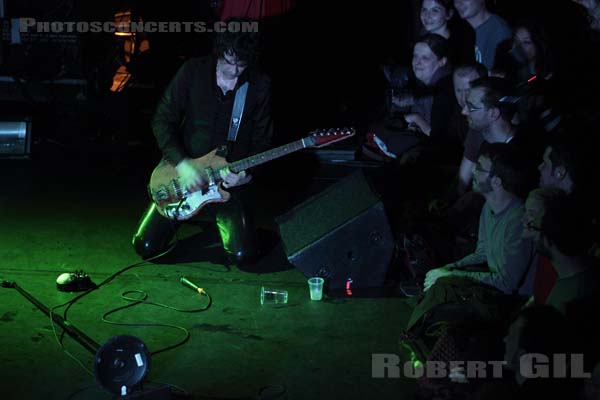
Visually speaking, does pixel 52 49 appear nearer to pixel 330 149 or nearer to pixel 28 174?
pixel 28 174

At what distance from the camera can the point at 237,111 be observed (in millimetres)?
5734

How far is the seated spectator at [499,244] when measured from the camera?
421 centimetres

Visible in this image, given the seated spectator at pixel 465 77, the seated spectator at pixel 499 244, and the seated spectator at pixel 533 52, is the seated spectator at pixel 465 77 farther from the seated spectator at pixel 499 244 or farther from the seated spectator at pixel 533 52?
the seated spectator at pixel 499 244

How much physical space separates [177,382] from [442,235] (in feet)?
7.46

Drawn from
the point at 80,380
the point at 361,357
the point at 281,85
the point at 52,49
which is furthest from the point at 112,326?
the point at 52,49

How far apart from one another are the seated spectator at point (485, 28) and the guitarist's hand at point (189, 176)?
2860 mm

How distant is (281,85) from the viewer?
9141mm

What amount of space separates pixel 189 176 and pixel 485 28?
122 inches

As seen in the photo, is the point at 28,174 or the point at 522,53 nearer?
the point at 522,53

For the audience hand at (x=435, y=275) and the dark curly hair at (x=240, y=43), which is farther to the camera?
the dark curly hair at (x=240, y=43)

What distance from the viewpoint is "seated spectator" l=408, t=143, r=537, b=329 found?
13.8 ft

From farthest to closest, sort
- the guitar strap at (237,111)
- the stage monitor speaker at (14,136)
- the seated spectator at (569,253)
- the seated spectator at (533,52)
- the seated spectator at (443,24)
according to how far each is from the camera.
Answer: the stage monitor speaker at (14,136) < the seated spectator at (443,24) < the seated spectator at (533,52) < the guitar strap at (237,111) < the seated spectator at (569,253)

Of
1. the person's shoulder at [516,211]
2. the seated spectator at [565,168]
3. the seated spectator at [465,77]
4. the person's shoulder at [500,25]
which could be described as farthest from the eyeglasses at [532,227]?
the person's shoulder at [500,25]

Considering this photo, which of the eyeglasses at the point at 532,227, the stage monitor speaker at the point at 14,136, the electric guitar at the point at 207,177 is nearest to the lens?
the eyeglasses at the point at 532,227
